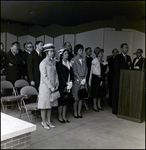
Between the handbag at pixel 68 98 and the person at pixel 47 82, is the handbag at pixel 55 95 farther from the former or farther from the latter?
the handbag at pixel 68 98

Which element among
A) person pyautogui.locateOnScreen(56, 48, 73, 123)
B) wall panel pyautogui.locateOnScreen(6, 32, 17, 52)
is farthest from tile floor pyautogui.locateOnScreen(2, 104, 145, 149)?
wall panel pyautogui.locateOnScreen(6, 32, 17, 52)

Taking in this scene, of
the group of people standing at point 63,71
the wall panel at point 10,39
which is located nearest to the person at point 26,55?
the group of people standing at point 63,71

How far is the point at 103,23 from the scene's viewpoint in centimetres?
229

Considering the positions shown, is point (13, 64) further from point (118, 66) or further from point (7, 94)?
point (118, 66)

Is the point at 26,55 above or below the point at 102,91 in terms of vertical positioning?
above

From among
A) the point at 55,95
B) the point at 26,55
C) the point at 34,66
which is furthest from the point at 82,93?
the point at 26,55

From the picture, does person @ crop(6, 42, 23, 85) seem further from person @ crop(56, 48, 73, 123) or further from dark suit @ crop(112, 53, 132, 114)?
dark suit @ crop(112, 53, 132, 114)

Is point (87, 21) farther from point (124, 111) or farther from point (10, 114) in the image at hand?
point (124, 111)

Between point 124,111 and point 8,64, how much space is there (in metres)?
1.95

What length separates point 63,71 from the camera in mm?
2984

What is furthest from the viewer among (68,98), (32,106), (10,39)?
(68,98)

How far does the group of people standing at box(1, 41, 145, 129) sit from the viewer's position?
2.28m

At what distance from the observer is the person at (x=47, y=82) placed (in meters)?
2.68

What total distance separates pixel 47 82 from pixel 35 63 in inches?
11.0
